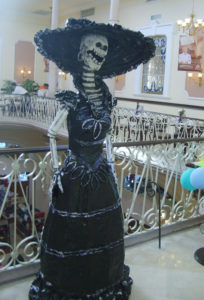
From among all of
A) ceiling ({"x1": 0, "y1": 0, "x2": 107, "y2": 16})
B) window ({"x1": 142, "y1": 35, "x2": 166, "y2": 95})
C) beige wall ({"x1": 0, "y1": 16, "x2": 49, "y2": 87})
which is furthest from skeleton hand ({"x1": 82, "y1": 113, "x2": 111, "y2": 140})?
beige wall ({"x1": 0, "y1": 16, "x2": 49, "y2": 87})

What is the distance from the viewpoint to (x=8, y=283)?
2279 millimetres

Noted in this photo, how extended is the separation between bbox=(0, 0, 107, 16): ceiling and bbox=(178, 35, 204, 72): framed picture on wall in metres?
4.72

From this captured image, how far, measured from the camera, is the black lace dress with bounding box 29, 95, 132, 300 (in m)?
1.86

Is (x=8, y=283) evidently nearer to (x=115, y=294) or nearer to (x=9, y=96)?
(x=115, y=294)

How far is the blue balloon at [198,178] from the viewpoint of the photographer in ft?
8.46

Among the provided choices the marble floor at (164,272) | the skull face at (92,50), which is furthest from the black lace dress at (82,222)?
the marble floor at (164,272)

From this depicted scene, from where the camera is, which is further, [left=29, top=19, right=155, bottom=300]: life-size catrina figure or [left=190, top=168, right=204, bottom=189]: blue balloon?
[left=190, top=168, right=204, bottom=189]: blue balloon

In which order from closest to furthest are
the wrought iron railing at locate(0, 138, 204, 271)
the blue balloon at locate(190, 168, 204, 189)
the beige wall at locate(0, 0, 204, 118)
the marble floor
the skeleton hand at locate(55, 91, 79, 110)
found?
the skeleton hand at locate(55, 91, 79, 110)
the marble floor
the wrought iron railing at locate(0, 138, 204, 271)
the blue balloon at locate(190, 168, 204, 189)
the beige wall at locate(0, 0, 204, 118)

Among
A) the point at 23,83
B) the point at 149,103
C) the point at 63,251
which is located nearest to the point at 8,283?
the point at 63,251

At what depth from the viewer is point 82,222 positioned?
6.15 ft

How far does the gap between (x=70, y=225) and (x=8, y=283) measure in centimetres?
79

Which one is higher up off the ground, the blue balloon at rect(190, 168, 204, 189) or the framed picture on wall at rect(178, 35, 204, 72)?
the framed picture on wall at rect(178, 35, 204, 72)

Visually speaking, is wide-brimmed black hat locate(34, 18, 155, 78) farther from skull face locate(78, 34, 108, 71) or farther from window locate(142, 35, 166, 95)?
window locate(142, 35, 166, 95)

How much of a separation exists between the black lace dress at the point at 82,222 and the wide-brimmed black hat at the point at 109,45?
30 centimetres
